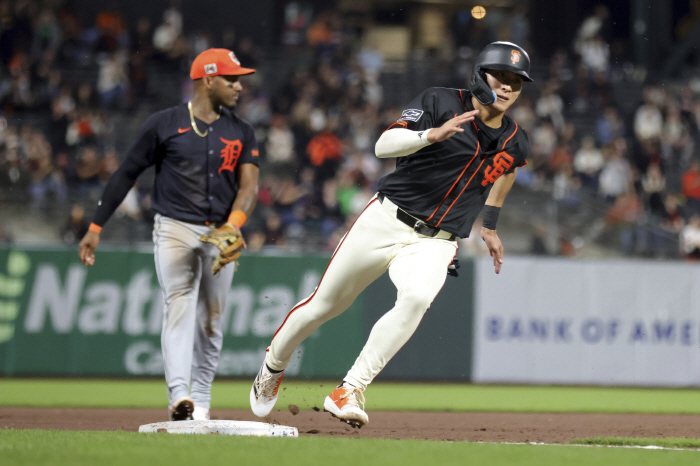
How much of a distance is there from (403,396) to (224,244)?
445 cm

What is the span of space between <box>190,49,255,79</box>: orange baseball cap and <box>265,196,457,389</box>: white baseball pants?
1342 millimetres

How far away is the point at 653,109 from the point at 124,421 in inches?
506

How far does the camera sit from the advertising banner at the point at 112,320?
1022 centimetres

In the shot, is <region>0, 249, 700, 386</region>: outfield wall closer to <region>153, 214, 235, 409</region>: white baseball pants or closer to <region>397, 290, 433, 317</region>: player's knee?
<region>153, 214, 235, 409</region>: white baseball pants

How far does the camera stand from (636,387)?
443 inches

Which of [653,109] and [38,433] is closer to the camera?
[38,433]

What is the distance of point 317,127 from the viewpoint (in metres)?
14.9

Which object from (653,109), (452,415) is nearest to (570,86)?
(653,109)

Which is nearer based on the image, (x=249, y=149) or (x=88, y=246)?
(x=88, y=246)

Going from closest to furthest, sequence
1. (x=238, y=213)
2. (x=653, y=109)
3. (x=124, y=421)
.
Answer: (x=238, y=213) < (x=124, y=421) < (x=653, y=109)

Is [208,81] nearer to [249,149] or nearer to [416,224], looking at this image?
[249,149]

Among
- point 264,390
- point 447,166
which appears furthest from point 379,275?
point 264,390

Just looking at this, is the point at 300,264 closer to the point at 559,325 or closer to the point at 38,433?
the point at 559,325

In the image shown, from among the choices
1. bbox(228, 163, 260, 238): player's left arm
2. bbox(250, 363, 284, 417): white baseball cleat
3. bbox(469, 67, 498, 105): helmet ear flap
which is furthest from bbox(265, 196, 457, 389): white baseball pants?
bbox(228, 163, 260, 238): player's left arm
